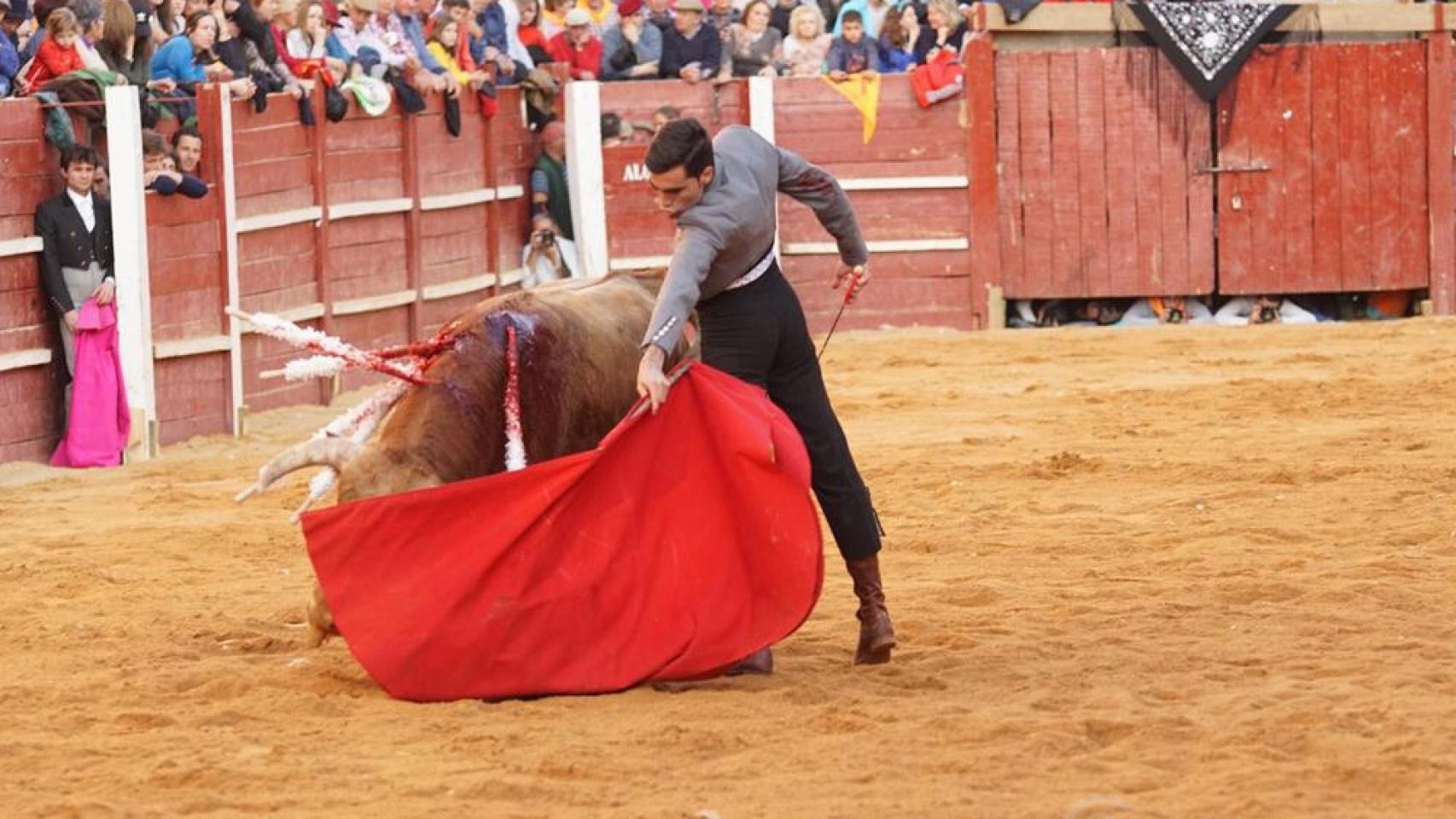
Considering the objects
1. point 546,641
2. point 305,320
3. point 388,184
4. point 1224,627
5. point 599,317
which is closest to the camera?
point 546,641

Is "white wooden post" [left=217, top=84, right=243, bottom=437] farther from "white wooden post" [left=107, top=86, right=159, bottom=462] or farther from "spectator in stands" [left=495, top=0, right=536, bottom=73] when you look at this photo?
"spectator in stands" [left=495, top=0, right=536, bottom=73]

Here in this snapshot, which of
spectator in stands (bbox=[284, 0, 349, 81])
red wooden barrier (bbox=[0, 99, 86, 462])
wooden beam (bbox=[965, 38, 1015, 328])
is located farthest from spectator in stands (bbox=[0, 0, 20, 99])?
wooden beam (bbox=[965, 38, 1015, 328])

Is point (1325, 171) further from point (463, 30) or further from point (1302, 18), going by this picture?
point (463, 30)

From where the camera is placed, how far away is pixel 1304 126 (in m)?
15.8

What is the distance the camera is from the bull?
6.27 metres

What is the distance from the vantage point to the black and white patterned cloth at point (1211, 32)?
15.6m

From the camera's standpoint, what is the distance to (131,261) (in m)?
11.1

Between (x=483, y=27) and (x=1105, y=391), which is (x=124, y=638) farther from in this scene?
(x=483, y=27)

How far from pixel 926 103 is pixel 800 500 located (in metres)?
10.3

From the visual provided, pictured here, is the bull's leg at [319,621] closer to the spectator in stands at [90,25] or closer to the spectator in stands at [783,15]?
the spectator in stands at [90,25]

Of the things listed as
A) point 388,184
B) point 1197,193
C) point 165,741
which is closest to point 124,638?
point 165,741

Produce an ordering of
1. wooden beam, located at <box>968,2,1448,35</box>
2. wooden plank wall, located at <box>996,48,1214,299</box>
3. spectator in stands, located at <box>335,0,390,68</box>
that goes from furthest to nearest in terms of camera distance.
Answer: wooden plank wall, located at <box>996,48,1214,299</box>
wooden beam, located at <box>968,2,1448,35</box>
spectator in stands, located at <box>335,0,390,68</box>

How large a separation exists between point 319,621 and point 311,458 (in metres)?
0.42

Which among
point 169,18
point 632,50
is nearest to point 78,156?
point 169,18
